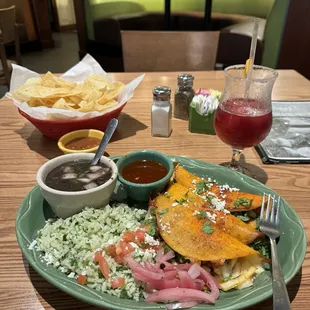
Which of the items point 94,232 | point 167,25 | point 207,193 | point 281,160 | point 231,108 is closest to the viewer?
point 94,232

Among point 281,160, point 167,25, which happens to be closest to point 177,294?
point 281,160

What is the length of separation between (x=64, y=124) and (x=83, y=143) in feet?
0.42

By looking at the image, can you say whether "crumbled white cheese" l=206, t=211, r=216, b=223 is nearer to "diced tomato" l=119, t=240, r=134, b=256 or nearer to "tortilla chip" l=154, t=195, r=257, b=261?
"tortilla chip" l=154, t=195, r=257, b=261

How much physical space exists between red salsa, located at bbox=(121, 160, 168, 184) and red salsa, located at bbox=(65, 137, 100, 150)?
0.79ft

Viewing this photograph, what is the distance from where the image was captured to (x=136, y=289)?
766mm

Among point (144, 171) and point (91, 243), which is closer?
point (91, 243)

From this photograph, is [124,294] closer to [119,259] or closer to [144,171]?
[119,259]

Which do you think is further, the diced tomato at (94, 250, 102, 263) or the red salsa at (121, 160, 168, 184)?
the red salsa at (121, 160, 168, 184)

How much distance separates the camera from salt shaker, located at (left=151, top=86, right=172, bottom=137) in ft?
4.57

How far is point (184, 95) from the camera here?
1562mm

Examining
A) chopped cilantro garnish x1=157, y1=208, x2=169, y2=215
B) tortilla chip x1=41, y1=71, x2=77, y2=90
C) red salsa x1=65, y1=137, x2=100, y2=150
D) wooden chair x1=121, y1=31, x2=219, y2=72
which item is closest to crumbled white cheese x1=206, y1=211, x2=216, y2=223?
chopped cilantro garnish x1=157, y1=208, x2=169, y2=215

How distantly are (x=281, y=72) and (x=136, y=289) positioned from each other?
6.13 feet

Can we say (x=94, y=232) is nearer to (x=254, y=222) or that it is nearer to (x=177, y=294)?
(x=177, y=294)

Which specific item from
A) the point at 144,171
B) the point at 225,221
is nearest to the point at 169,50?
the point at 144,171
